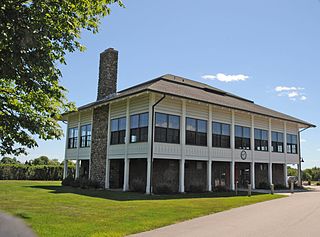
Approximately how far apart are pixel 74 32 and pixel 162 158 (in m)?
12.8

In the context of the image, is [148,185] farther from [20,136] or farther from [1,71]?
[1,71]

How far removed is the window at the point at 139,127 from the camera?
21219mm

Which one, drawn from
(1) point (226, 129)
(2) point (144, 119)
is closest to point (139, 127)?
(2) point (144, 119)

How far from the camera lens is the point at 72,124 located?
99.0ft

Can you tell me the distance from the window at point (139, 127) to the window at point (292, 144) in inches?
670

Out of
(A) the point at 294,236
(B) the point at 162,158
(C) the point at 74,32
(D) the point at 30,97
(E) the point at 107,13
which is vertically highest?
(E) the point at 107,13

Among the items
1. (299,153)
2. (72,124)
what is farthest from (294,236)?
(299,153)

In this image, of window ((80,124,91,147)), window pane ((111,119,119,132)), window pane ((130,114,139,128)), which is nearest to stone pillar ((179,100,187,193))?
window pane ((130,114,139,128))

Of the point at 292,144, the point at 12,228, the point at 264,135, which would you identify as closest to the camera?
the point at 12,228

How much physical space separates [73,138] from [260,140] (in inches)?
643

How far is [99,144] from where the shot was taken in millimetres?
25578

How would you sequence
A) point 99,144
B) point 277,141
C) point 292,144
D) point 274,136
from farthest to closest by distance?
point 292,144 → point 277,141 → point 274,136 → point 99,144

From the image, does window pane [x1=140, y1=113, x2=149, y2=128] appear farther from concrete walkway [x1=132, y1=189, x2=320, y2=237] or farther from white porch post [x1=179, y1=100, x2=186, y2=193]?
concrete walkway [x1=132, y1=189, x2=320, y2=237]

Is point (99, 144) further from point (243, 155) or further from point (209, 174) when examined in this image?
point (243, 155)
